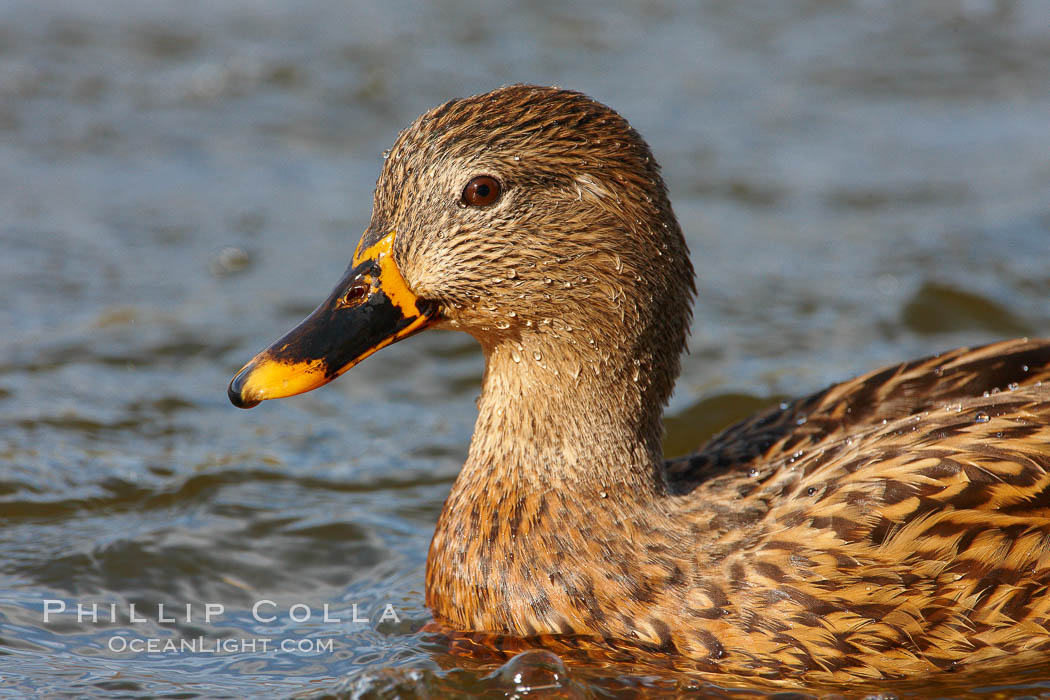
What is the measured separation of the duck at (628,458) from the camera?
4977 millimetres

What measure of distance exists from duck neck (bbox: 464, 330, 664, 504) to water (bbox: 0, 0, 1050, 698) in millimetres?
740

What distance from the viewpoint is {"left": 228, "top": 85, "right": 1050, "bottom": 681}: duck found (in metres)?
4.98

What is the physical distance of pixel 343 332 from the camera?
519 cm

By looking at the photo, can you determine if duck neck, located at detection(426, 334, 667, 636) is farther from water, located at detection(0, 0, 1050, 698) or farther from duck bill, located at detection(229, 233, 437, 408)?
duck bill, located at detection(229, 233, 437, 408)

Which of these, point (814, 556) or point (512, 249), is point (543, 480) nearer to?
point (512, 249)

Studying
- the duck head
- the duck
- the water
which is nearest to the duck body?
the duck

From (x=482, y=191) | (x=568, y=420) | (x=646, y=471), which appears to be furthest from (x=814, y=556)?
(x=482, y=191)

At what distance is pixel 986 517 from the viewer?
4.98 metres

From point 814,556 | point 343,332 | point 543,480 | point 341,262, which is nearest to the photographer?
point 814,556

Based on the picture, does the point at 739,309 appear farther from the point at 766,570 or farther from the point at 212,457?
the point at 766,570

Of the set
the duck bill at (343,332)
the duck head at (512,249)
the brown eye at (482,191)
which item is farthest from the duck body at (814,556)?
the brown eye at (482,191)

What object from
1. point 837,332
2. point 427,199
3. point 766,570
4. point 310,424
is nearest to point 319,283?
point 310,424

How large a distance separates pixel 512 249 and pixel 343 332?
28.1 inches

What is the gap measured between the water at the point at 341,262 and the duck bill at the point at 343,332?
1.17 metres
